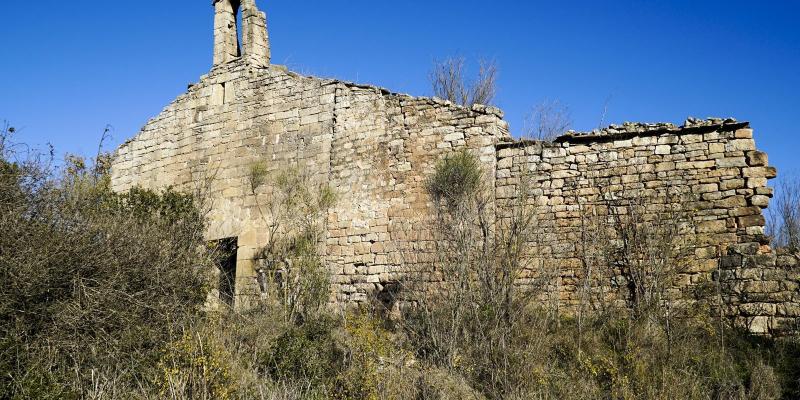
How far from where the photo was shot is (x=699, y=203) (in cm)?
997

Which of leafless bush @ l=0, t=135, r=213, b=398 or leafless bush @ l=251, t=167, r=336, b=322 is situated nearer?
leafless bush @ l=0, t=135, r=213, b=398

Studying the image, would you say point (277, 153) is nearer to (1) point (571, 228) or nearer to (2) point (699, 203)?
(1) point (571, 228)

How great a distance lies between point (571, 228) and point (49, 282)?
705 centimetres

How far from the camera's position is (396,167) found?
11.9 m

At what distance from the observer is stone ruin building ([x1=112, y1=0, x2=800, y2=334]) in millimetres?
9750

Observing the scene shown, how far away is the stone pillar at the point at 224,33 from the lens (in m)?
14.5

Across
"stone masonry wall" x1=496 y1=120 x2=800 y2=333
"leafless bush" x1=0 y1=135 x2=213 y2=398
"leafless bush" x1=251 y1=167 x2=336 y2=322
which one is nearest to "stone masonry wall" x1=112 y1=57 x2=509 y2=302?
"leafless bush" x1=251 y1=167 x2=336 y2=322

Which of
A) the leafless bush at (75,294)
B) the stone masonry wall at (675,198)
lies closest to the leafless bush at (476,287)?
the stone masonry wall at (675,198)

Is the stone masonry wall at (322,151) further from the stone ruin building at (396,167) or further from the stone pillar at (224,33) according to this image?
the stone pillar at (224,33)

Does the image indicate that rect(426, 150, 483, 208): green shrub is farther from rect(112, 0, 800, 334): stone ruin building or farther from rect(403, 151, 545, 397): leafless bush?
rect(112, 0, 800, 334): stone ruin building

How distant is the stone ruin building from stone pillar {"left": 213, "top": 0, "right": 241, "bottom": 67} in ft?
0.10

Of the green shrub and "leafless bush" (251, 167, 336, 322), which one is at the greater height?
the green shrub

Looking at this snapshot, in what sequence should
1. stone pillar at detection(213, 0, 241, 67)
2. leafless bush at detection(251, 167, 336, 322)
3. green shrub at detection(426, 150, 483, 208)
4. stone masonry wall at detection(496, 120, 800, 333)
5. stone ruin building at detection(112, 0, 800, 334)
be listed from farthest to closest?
stone pillar at detection(213, 0, 241, 67), leafless bush at detection(251, 167, 336, 322), green shrub at detection(426, 150, 483, 208), stone ruin building at detection(112, 0, 800, 334), stone masonry wall at detection(496, 120, 800, 333)

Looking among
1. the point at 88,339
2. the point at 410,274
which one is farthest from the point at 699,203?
the point at 88,339
